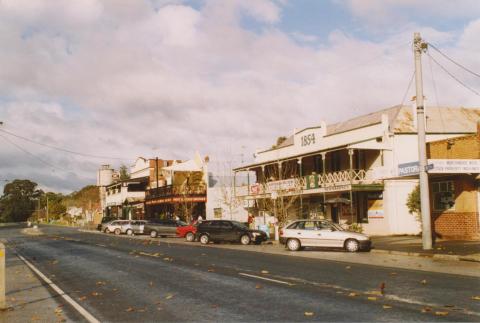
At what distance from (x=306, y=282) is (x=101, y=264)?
9.65 m

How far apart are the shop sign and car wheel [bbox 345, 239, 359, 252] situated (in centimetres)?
478

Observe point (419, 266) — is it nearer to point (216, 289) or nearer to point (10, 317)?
point (216, 289)

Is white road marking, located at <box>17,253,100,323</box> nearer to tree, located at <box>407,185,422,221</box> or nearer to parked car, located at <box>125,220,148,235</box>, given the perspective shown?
tree, located at <box>407,185,422,221</box>

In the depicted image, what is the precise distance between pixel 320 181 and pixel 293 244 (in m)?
12.7

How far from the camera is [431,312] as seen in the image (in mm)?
9531

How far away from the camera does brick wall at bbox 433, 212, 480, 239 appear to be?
28.0 meters

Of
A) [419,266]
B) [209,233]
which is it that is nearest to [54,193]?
[209,233]

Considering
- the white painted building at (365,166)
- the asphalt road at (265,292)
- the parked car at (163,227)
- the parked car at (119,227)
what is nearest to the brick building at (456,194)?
the white painted building at (365,166)

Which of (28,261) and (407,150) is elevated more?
(407,150)

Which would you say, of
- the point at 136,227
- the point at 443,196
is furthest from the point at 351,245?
the point at 136,227

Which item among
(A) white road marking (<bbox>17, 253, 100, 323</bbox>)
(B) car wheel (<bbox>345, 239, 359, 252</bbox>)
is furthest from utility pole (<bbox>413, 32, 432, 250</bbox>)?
(A) white road marking (<bbox>17, 253, 100, 323</bbox>)

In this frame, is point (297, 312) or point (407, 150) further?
point (407, 150)

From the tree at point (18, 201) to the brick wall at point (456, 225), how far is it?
165285 mm

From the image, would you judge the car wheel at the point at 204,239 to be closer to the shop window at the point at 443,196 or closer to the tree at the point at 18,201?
the shop window at the point at 443,196
